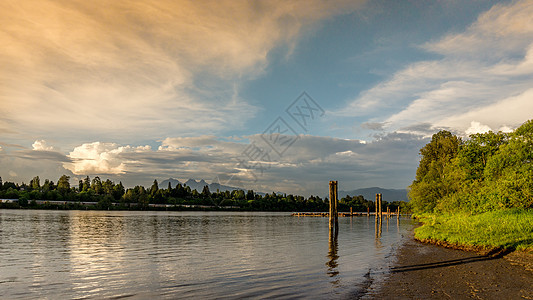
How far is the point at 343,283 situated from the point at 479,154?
3801 cm

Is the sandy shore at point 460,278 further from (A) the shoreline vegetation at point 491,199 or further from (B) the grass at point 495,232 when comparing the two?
(A) the shoreline vegetation at point 491,199

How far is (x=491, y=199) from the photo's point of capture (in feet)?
115

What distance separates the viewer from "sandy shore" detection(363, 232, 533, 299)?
12.7 meters

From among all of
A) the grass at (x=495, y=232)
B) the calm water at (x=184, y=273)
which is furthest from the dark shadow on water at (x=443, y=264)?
the grass at (x=495, y=232)

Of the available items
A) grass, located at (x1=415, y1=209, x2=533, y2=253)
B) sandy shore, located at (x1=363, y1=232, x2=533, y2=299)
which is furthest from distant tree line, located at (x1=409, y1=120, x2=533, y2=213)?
sandy shore, located at (x1=363, y1=232, x2=533, y2=299)

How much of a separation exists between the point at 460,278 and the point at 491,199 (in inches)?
984

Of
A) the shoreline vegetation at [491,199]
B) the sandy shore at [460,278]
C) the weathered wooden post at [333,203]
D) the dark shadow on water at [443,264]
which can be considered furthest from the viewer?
the weathered wooden post at [333,203]

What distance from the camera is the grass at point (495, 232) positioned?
22141 millimetres

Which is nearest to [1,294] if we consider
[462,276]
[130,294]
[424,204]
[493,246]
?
[130,294]

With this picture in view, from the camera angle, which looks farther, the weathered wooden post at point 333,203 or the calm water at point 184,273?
the weathered wooden post at point 333,203

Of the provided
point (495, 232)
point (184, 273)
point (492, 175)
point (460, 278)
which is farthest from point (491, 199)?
point (184, 273)

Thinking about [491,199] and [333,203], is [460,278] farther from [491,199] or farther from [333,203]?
[333,203]

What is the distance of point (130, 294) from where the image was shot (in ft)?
43.7

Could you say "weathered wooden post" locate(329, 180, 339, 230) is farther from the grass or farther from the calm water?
the calm water
